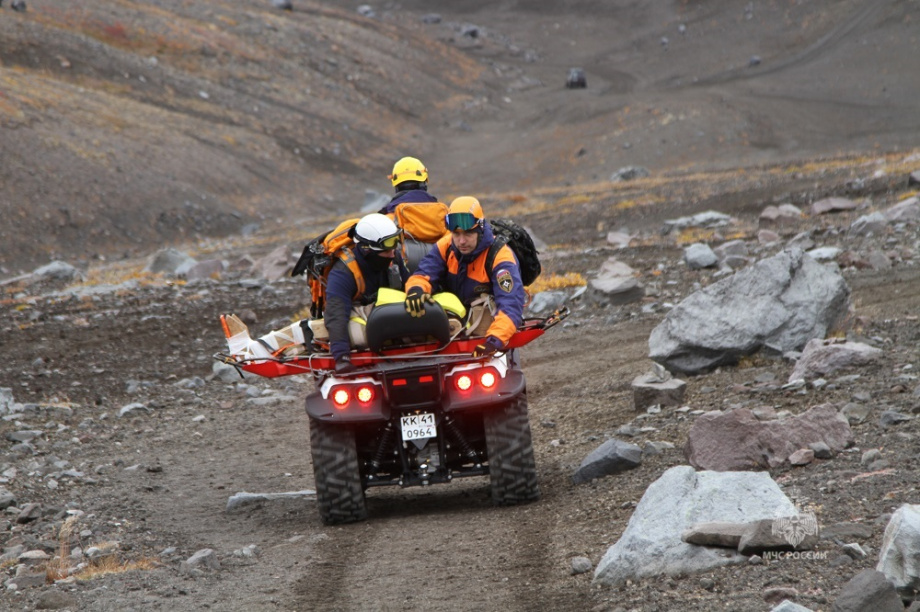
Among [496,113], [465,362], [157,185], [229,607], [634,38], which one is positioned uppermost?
[634,38]

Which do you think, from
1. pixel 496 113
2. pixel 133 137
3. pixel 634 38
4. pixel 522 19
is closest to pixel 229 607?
pixel 133 137

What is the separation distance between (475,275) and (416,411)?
1206 millimetres

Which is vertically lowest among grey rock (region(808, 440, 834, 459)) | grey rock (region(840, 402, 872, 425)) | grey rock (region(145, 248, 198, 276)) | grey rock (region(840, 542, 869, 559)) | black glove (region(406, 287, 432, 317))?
grey rock (region(840, 542, 869, 559))

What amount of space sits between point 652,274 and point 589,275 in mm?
1552

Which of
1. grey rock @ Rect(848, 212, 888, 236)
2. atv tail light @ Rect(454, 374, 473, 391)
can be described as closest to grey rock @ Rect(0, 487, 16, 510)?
atv tail light @ Rect(454, 374, 473, 391)

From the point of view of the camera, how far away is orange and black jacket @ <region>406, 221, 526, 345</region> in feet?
28.3

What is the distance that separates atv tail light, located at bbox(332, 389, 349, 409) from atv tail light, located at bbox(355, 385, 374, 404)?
0.08 metres

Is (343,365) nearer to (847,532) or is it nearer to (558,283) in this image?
(847,532)

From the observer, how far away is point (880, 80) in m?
55.4

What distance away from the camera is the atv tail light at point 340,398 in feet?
27.1

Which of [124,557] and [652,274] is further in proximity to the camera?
[652,274]

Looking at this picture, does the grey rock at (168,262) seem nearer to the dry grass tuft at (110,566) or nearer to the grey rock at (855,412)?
the dry grass tuft at (110,566)

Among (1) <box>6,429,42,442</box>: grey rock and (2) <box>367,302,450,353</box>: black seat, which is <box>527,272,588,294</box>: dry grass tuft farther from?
(2) <box>367,302,450,353</box>: black seat

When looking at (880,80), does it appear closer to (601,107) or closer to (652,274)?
(601,107)
